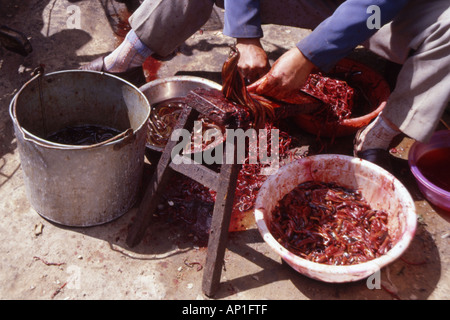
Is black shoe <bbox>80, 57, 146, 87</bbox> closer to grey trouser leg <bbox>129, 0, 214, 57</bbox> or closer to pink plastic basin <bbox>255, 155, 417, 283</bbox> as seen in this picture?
grey trouser leg <bbox>129, 0, 214, 57</bbox>

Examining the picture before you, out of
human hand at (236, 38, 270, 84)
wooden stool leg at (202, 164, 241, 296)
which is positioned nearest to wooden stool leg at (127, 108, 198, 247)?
wooden stool leg at (202, 164, 241, 296)

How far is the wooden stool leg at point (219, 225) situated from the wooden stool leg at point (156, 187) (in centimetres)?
50

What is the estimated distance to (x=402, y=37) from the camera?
3887mm

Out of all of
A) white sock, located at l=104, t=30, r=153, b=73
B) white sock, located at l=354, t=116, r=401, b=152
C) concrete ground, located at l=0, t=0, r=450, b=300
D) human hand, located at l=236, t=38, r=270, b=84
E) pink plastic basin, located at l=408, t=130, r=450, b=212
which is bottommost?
concrete ground, located at l=0, t=0, r=450, b=300

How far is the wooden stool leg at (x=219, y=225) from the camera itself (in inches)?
121

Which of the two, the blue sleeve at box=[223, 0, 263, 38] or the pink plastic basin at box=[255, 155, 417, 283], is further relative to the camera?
the blue sleeve at box=[223, 0, 263, 38]

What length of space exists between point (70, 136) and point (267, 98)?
1900 mm

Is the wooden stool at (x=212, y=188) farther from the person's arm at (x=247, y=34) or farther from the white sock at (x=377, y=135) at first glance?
the white sock at (x=377, y=135)

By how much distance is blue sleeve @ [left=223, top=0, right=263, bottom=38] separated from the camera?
383cm

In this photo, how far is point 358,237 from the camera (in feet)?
11.5

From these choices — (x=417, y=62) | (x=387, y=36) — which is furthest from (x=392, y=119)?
(x=387, y=36)

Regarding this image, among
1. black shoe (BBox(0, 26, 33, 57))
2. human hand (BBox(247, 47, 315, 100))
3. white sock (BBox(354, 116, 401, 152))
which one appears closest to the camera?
human hand (BBox(247, 47, 315, 100))

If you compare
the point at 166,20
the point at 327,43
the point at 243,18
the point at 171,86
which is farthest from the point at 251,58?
the point at 171,86

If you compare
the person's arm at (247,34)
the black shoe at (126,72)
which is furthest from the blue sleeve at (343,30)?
the black shoe at (126,72)
